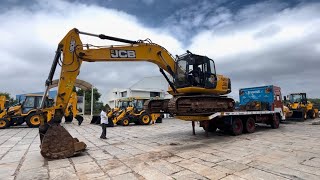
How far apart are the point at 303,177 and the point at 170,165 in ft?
9.69

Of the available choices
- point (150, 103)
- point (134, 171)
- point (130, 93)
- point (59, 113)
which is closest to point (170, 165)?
point (134, 171)

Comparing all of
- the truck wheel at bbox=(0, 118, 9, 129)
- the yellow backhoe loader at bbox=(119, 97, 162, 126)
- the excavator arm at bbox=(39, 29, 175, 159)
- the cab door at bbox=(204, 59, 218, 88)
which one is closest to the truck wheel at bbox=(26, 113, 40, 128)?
the truck wheel at bbox=(0, 118, 9, 129)

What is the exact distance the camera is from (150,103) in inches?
437

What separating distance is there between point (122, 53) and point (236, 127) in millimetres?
6408

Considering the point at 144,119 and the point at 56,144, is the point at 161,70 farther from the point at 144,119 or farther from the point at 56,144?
the point at 144,119

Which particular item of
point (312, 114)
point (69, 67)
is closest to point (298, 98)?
point (312, 114)

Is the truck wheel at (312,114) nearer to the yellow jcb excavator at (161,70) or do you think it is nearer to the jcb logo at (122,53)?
the yellow jcb excavator at (161,70)

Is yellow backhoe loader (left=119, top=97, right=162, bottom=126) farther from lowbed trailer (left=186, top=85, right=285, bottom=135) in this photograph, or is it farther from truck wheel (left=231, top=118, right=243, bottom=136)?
truck wheel (left=231, top=118, right=243, bottom=136)

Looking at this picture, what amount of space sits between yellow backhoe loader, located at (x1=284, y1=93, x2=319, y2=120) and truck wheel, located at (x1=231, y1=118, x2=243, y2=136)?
414 inches

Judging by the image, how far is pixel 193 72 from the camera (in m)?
10.0

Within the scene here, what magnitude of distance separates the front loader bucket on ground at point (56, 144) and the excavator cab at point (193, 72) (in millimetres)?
5020

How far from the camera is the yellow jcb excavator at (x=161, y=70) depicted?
7004mm

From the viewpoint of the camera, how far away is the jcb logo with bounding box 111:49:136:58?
8703mm

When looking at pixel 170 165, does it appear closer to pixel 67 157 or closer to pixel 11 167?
pixel 67 157
